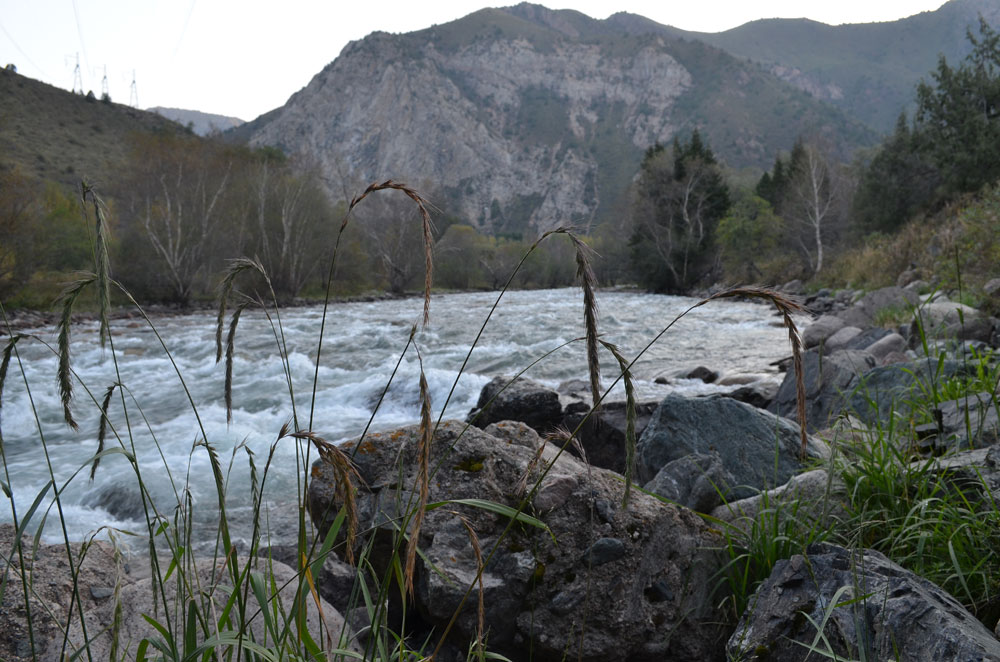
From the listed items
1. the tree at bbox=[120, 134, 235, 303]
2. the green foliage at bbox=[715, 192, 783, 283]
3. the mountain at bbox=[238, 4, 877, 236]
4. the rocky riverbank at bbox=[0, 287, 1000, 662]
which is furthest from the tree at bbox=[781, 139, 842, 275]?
the mountain at bbox=[238, 4, 877, 236]

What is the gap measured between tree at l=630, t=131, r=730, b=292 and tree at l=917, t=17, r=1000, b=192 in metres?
11.4

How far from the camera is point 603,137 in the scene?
561 feet

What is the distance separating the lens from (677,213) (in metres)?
34.9

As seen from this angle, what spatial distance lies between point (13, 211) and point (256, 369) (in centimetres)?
1276

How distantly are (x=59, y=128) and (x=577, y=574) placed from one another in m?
65.7

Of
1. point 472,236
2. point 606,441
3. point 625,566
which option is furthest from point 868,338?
point 472,236

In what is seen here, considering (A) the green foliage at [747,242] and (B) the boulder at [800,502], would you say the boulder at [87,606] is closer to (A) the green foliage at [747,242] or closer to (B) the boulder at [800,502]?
(B) the boulder at [800,502]

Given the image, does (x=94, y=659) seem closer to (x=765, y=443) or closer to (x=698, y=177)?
(x=765, y=443)

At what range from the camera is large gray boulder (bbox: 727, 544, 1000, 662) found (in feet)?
4.74

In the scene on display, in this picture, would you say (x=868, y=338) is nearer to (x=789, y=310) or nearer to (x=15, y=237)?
(x=789, y=310)

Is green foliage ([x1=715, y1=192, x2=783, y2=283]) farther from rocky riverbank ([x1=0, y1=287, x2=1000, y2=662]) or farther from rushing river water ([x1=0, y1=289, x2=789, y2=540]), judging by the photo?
rocky riverbank ([x1=0, y1=287, x2=1000, y2=662])

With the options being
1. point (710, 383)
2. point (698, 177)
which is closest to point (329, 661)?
point (710, 383)

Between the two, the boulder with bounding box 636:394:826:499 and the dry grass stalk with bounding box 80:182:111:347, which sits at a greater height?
the dry grass stalk with bounding box 80:182:111:347

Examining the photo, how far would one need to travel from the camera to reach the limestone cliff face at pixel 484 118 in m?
161
